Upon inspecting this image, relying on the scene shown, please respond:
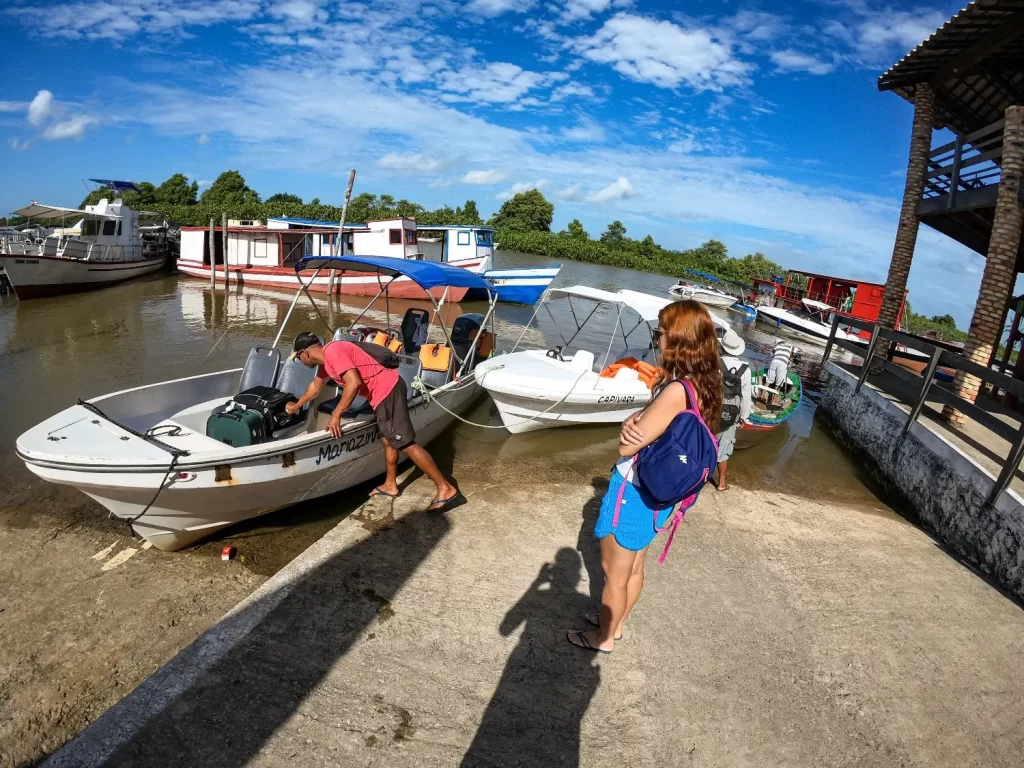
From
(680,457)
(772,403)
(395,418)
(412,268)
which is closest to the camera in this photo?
(680,457)

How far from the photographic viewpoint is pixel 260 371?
20.1ft

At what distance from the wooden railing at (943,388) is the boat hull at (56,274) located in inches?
962

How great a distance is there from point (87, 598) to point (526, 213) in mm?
69203

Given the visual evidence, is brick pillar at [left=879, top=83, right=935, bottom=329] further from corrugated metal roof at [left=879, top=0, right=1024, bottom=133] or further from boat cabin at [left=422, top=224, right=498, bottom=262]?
boat cabin at [left=422, top=224, right=498, bottom=262]

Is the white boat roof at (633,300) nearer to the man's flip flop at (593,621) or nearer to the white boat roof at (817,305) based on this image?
the man's flip flop at (593,621)

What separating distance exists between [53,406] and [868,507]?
1248 centimetres

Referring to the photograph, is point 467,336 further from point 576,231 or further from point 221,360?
point 576,231

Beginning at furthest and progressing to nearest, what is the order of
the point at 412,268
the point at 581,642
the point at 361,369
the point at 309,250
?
1. the point at 309,250
2. the point at 412,268
3. the point at 361,369
4. the point at 581,642

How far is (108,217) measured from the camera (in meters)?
22.5

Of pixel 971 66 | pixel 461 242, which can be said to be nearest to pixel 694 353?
pixel 971 66

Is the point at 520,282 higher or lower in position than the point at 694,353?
lower

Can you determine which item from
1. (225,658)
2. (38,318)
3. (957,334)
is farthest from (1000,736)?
(957,334)

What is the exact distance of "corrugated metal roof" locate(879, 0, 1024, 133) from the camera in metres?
7.67

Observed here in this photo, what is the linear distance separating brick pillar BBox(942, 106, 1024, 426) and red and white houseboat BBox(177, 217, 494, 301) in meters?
16.4
